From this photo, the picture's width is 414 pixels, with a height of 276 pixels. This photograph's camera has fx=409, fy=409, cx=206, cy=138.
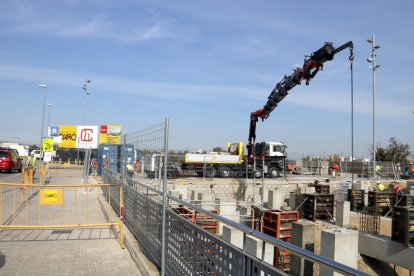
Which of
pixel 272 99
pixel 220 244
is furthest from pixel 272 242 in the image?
pixel 272 99

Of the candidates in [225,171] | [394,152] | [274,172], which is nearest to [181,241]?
[225,171]

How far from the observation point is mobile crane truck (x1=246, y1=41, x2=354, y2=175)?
2456 cm

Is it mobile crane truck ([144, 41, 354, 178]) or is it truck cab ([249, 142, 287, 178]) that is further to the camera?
truck cab ([249, 142, 287, 178])

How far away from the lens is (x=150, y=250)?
7.22 meters

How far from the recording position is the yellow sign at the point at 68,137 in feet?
129

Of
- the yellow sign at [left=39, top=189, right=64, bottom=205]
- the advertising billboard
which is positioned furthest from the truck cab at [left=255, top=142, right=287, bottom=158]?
the yellow sign at [left=39, top=189, right=64, bottom=205]

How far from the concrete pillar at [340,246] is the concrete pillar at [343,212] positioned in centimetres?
773

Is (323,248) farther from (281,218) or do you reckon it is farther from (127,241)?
(127,241)

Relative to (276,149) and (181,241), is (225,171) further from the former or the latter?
(181,241)

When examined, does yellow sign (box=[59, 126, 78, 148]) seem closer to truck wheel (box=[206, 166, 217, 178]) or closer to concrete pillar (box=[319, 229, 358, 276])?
truck wheel (box=[206, 166, 217, 178])

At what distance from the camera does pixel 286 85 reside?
28.9 meters

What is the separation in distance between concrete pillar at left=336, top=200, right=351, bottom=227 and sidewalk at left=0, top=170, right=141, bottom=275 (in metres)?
11.2

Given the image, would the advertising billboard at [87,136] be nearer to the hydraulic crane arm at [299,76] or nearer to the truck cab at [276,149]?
the hydraulic crane arm at [299,76]

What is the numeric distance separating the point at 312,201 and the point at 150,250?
14.1 meters
